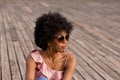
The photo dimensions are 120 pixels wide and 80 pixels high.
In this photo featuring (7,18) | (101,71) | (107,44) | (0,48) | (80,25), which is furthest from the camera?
(7,18)

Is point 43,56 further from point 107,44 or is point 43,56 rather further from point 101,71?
point 107,44

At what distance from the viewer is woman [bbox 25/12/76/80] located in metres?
2.79

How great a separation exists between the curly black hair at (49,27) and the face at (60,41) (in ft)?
0.12

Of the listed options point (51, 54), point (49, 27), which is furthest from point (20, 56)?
point (49, 27)

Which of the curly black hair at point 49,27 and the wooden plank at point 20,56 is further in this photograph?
the wooden plank at point 20,56

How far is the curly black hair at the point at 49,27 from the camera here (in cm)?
278

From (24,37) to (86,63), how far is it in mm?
3519

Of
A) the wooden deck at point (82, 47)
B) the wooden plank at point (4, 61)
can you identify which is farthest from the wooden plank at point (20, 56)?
the wooden plank at point (4, 61)

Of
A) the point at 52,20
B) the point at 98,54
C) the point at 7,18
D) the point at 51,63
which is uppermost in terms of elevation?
the point at 52,20

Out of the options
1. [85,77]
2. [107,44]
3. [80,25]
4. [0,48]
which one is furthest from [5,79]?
[80,25]

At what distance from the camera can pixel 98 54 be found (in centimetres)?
786

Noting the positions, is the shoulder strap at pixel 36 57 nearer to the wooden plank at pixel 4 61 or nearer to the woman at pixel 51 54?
the woman at pixel 51 54

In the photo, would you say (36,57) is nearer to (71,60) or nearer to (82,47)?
(71,60)

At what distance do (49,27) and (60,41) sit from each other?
147mm
